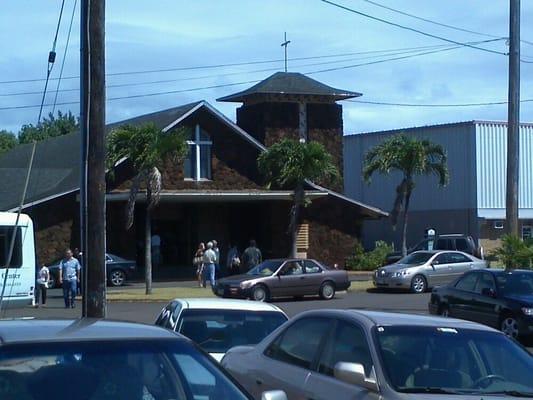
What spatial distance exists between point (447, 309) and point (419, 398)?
1619 cm

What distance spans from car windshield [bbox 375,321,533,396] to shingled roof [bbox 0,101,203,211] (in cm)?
3593

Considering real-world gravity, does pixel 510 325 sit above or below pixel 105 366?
below

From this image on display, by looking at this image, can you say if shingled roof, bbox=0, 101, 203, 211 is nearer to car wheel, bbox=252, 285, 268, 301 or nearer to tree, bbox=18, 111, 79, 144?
car wheel, bbox=252, 285, 268, 301

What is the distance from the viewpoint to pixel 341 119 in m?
52.2

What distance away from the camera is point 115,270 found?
137ft

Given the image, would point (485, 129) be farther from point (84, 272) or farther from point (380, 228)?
point (84, 272)

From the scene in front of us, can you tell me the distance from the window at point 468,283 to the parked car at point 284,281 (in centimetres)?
979

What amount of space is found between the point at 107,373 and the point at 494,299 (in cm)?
→ 1715

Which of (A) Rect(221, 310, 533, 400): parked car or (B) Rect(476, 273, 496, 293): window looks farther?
(B) Rect(476, 273, 496, 293): window

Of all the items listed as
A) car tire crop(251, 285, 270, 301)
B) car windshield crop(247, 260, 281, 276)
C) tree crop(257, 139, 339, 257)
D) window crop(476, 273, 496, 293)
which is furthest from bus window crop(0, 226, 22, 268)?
tree crop(257, 139, 339, 257)

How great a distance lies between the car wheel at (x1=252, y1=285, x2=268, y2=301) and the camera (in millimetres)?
32688

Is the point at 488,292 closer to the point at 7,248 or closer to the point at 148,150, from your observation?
the point at 7,248

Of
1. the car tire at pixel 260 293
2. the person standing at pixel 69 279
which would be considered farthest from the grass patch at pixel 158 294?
the person standing at pixel 69 279

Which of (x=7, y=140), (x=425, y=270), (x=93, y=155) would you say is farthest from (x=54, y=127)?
(x=93, y=155)
